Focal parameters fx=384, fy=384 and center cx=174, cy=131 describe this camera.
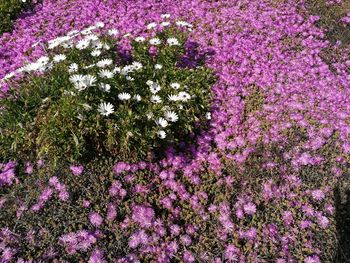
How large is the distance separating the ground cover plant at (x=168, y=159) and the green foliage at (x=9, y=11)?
1524 mm

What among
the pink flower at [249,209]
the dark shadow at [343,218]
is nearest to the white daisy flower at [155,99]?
the pink flower at [249,209]

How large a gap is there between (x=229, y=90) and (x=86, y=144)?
2.75 m

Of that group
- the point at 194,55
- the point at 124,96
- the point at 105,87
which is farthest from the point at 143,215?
the point at 194,55

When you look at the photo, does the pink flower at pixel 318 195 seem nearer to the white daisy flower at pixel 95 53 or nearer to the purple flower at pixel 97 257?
Answer: the purple flower at pixel 97 257

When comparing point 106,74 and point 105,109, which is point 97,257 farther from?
point 106,74

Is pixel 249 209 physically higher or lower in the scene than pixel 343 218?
higher

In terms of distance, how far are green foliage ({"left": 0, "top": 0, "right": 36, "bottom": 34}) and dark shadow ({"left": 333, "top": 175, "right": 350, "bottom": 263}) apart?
712cm

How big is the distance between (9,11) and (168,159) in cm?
560

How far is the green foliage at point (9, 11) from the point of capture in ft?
26.7

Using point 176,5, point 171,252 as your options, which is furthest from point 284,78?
point 171,252

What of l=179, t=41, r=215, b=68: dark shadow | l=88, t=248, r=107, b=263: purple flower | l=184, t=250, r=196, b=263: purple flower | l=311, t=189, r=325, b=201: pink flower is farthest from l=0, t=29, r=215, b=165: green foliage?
l=311, t=189, r=325, b=201: pink flower

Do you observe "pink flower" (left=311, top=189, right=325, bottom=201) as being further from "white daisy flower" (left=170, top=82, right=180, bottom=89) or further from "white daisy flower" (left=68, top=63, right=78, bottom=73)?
"white daisy flower" (left=68, top=63, right=78, bottom=73)

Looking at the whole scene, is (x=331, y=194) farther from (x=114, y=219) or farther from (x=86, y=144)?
(x=86, y=144)

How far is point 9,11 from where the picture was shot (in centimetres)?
844
